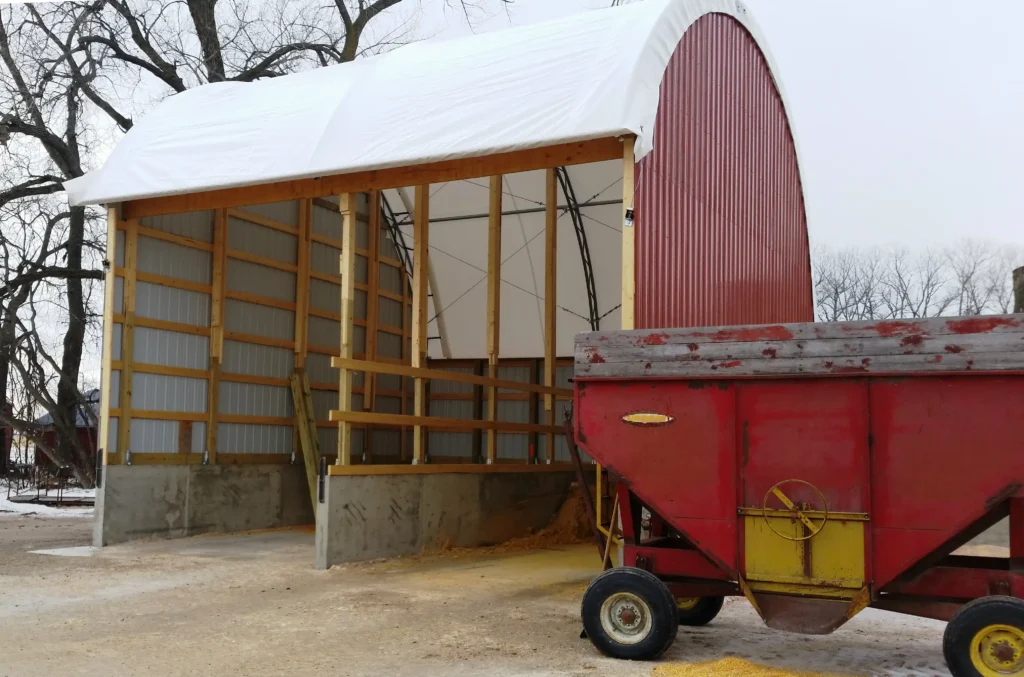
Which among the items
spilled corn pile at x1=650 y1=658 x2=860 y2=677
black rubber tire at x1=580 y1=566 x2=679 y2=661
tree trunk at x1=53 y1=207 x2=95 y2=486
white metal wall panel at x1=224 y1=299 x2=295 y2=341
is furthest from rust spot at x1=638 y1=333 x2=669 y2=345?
tree trunk at x1=53 y1=207 x2=95 y2=486

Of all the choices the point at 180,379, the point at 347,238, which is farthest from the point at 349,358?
the point at 180,379

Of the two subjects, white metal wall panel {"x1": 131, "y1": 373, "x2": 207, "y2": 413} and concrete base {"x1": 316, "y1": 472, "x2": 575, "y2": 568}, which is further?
white metal wall panel {"x1": 131, "y1": 373, "x2": 207, "y2": 413}

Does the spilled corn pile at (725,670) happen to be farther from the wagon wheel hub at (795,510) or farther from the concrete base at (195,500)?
the concrete base at (195,500)

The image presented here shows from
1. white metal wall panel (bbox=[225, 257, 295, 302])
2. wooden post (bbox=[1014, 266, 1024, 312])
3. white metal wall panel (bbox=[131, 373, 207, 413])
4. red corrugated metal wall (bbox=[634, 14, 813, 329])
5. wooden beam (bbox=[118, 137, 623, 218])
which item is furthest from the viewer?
wooden post (bbox=[1014, 266, 1024, 312])

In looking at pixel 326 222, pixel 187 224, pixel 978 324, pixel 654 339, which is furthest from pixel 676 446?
pixel 326 222

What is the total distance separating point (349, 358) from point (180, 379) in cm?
388

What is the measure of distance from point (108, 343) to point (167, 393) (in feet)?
3.92

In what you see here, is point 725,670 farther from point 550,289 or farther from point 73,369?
point 73,369

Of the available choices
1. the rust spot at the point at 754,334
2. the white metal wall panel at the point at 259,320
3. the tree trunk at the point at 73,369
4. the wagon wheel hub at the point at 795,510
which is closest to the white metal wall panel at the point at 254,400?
the white metal wall panel at the point at 259,320

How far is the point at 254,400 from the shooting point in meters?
15.0

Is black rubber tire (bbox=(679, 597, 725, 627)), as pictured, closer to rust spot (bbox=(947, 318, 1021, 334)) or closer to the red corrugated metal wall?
the red corrugated metal wall

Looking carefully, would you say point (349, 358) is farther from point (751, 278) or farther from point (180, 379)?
point (751, 278)

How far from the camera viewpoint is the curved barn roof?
1011cm

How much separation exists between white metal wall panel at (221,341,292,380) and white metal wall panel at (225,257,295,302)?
0.82 metres
